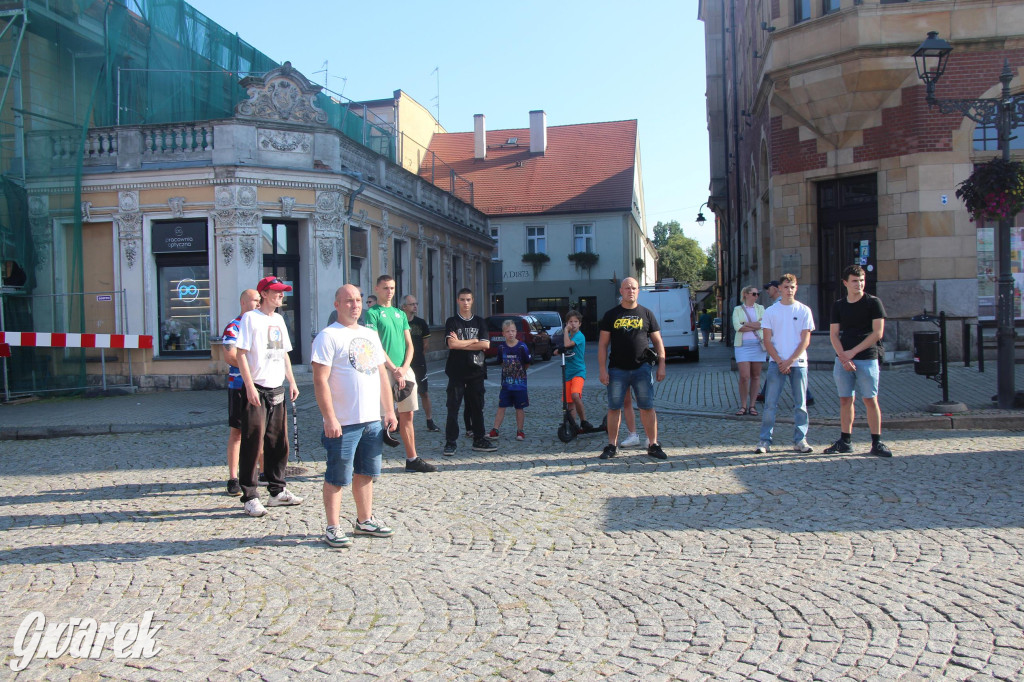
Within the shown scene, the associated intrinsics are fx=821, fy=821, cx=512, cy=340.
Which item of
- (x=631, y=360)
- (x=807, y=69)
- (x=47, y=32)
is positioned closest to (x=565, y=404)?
(x=631, y=360)

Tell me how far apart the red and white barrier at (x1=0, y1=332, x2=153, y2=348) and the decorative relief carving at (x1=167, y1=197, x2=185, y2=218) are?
2.64 m

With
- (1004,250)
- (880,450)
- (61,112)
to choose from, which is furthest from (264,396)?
(61,112)

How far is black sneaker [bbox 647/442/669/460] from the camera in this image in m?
8.41

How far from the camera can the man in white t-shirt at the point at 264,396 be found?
6.57 meters

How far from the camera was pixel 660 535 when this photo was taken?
18.3 feet

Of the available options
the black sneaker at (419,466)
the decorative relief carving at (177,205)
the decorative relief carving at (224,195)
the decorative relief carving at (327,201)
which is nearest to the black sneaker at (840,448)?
the black sneaker at (419,466)

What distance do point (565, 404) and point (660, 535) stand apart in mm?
4257

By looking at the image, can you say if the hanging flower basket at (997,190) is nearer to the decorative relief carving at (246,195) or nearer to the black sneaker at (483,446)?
the black sneaker at (483,446)

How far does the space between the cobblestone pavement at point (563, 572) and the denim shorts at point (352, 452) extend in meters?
0.50

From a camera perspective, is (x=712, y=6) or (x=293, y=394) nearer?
(x=293, y=394)

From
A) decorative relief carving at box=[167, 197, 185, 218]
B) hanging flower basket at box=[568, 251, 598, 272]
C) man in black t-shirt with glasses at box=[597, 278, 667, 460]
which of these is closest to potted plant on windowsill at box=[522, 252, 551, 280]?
hanging flower basket at box=[568, 251, 598, 272]

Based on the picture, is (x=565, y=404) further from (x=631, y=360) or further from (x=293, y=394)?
(x=293, y=394)

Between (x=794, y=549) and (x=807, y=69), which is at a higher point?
(x=807, y=69)

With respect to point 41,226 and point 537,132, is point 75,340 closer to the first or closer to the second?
point 41,226
